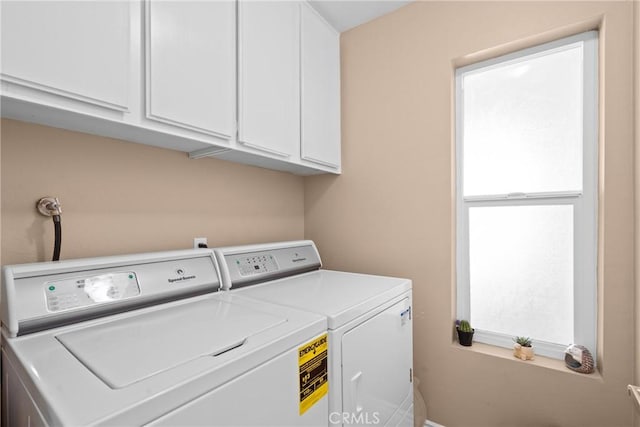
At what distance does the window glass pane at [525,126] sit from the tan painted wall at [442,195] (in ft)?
0.44

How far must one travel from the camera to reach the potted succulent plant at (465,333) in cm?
166

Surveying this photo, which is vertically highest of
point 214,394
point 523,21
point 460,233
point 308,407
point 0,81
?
point 523,21

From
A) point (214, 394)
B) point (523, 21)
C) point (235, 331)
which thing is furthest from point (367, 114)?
point (214, 394)

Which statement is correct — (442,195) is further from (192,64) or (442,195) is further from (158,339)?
(158,339)

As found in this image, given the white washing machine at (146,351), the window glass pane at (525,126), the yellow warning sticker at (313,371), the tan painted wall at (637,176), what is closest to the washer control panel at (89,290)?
the white washing machine at (146,351)

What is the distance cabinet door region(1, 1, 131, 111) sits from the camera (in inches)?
30.6

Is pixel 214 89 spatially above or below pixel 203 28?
below

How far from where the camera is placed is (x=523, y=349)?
151 cm

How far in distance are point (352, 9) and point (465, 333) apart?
205 centimetres

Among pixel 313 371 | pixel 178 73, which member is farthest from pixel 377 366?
pixel 178 73

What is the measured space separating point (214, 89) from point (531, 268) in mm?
1799

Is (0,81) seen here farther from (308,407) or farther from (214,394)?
(308,407)

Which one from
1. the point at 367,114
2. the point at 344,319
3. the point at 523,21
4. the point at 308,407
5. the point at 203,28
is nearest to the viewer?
the point at 308,407

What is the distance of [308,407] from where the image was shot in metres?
0.88
